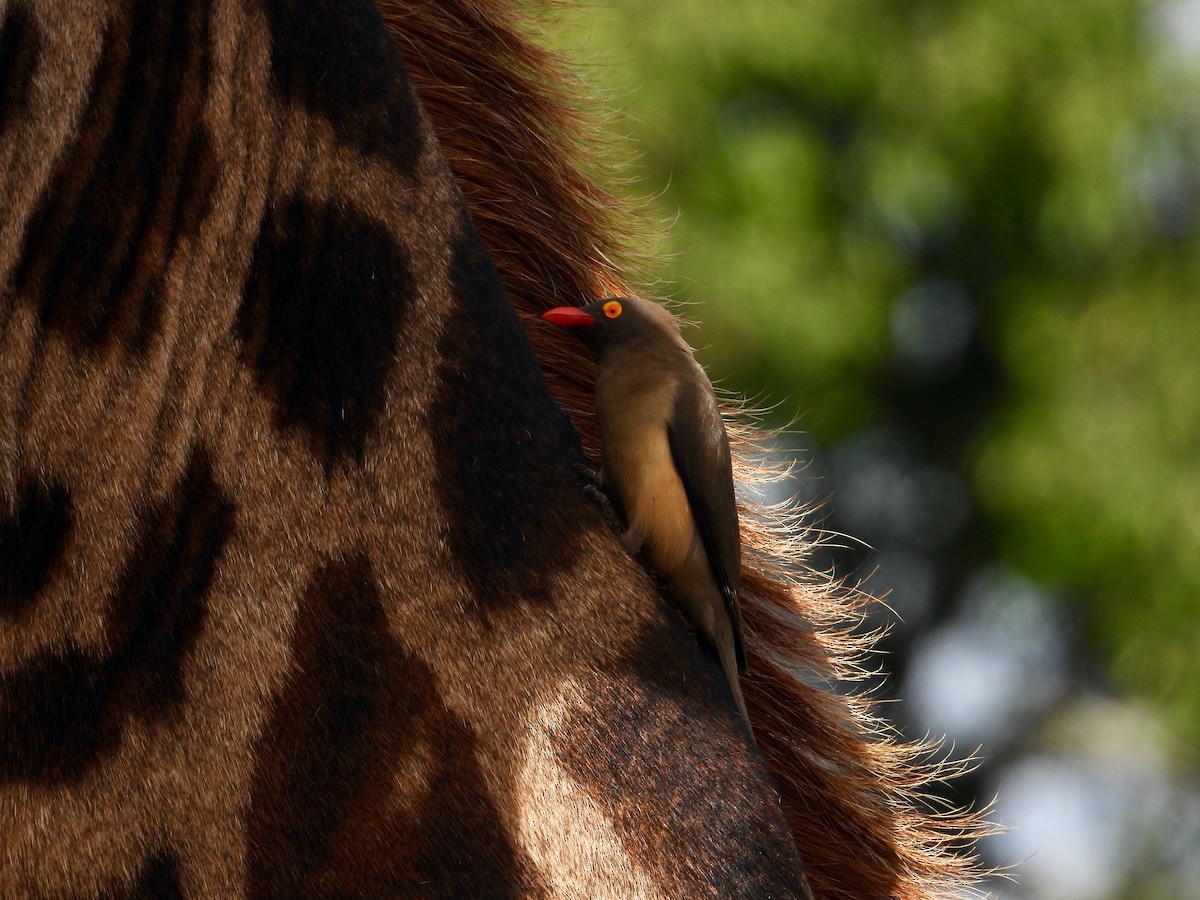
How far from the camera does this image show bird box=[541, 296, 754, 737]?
46.2 inches

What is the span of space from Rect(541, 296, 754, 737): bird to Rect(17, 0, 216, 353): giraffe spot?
1.21 feet

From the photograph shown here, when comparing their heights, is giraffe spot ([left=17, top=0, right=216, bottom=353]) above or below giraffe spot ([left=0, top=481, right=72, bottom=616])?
above

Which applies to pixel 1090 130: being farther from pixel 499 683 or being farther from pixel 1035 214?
pixel 499 683

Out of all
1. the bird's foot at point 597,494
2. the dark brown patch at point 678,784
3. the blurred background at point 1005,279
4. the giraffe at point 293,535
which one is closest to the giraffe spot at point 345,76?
the giraffe at point 293,535

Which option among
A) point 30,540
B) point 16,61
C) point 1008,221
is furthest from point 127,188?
point 1008,221

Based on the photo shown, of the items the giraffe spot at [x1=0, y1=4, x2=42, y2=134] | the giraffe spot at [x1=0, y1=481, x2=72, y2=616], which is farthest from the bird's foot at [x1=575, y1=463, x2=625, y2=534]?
the giraffe spot at [x1=0, y1=4, x2=42, y2=134]

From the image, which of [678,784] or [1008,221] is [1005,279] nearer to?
[1008,221]

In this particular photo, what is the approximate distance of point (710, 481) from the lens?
1.27 metres

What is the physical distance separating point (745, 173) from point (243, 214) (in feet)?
24.9

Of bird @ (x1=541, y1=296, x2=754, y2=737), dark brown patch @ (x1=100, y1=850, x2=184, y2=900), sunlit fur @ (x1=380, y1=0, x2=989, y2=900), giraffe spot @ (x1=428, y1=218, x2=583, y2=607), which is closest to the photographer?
dark brown patch @ (x1=100, y1=850, x2=184, y2=900)

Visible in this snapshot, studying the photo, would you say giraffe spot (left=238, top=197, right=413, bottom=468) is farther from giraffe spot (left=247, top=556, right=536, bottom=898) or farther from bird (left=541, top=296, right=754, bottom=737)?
bird (left=541, top=296, right=754, bottom=737)

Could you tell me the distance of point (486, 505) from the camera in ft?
3.48

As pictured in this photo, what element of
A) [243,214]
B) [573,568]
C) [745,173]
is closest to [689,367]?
[573,568]

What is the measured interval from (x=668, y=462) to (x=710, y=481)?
1.9 inches
